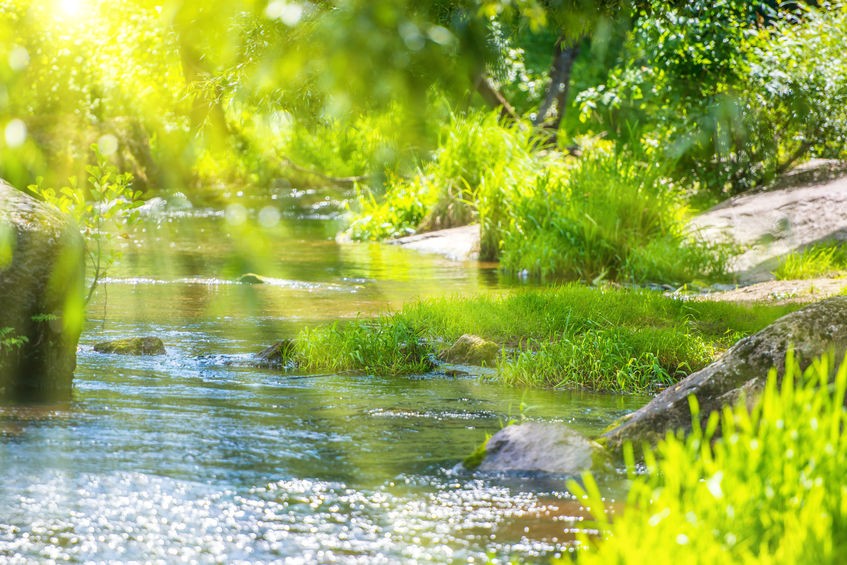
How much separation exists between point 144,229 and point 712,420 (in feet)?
72.5

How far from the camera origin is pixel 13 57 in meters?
32.3

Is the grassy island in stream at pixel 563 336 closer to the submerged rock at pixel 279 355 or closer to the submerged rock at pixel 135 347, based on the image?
the submerged rock at pixel 279 355

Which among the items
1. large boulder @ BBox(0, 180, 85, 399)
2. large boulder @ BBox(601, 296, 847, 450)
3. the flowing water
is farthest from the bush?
large boulder @ BBox(601, 296, 847, 450)

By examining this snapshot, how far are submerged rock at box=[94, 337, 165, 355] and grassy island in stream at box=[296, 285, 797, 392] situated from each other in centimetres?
127

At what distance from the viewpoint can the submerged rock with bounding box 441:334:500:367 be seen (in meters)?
10.5

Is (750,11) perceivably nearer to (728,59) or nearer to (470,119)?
(728,59)

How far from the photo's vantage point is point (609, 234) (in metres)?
16.7

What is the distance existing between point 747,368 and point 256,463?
9.42ft

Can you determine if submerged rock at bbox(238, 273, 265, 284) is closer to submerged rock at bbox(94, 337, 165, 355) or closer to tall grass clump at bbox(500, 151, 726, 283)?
tall grass clump at bbox(500, 151, 726, 283)

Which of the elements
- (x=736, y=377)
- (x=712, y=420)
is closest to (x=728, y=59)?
(x=736, y=377)

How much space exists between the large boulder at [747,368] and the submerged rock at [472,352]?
3517 millimetres

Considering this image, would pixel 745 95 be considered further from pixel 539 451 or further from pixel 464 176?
pixel 539 451

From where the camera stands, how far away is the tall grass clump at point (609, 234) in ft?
53.2

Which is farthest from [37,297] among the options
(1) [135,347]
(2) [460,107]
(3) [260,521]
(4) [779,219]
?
(4) [779,219]
